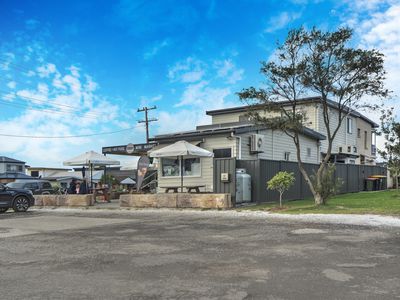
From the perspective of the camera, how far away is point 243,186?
1872 cm

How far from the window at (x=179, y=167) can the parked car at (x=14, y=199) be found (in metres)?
7.02

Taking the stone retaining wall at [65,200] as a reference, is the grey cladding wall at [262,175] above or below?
above

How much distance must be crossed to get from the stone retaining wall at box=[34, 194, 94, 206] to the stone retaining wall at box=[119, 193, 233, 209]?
2.49 metres

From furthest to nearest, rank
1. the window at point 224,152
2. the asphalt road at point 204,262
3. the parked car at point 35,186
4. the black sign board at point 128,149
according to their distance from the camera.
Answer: the parked car at point 35,186
the black sign board at point 128,149
the window at point 224,152
the asphalt road at point 204,262

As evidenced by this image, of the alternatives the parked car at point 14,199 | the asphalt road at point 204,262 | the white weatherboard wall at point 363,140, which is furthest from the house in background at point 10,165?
the asphalt road at point 204,262

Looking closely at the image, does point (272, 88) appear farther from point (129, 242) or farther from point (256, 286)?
point (256, 286)

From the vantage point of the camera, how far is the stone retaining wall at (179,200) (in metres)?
17.3

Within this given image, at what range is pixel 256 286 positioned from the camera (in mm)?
5723

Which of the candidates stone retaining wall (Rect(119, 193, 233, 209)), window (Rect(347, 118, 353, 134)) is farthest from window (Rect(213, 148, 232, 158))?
window (Rect(347, 118, 353, 134))

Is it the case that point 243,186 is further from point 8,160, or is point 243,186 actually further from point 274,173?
point 8,160

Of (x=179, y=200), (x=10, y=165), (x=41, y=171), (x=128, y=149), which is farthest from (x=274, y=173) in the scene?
(x=41, y=171)

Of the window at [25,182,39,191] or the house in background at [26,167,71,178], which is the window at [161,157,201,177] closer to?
the window at [25,182,39,191]

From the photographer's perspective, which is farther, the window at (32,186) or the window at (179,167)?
the window at (32,186)

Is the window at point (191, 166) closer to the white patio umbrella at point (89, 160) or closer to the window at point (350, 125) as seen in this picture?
the white patio umbrella at point (89, 160)
